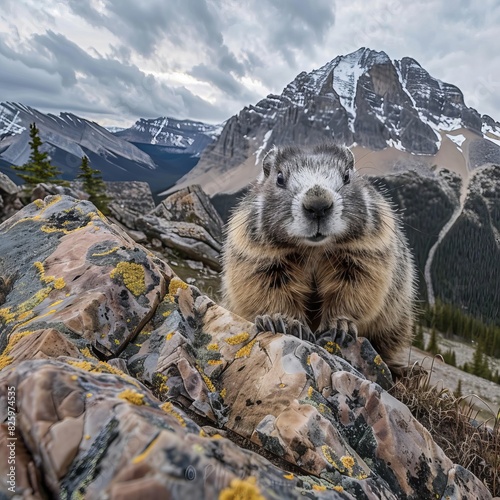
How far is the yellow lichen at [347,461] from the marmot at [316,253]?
5.14 feet

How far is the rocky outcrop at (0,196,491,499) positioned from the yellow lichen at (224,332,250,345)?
0.01 meters

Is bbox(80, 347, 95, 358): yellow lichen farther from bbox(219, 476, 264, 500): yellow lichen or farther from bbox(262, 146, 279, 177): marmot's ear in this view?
bbox(262, 146, 279, 177): marmot's ear

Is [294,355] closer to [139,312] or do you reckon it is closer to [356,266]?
[139,312]

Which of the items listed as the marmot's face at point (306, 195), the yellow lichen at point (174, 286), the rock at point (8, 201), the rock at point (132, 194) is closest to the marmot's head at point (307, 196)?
the marmot's face at point (306, 195)

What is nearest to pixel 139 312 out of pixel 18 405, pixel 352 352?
pixel 18 405

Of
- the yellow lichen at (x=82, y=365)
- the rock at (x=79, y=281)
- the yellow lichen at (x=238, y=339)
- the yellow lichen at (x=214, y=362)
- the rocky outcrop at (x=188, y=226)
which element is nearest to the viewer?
the yellow lichen at (x=82, y=365)

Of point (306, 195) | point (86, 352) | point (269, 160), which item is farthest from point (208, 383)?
point (269, 160)

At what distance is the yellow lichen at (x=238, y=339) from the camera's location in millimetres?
3508

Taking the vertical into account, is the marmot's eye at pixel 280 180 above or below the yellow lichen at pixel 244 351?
above

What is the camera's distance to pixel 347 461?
2350 mm

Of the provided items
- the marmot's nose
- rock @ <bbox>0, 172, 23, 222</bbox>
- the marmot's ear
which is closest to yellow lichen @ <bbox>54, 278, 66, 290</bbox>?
the marmot's nose

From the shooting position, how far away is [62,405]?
5.28 ft

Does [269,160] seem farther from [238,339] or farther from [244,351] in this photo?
[244,351]

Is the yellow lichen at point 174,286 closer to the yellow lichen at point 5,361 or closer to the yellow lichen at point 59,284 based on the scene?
the yellow lichen at point 59,284
